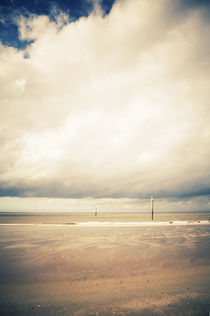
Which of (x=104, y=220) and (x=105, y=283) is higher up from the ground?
(x=105, y=283)

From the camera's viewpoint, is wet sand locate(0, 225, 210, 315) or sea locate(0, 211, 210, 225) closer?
wet sand locate(0, 225, 210, 315)

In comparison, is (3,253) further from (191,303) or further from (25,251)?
(191,303)

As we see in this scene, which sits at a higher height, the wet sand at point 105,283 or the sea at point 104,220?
the wet sand at point 105,283

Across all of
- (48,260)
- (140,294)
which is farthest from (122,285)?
(48,260)

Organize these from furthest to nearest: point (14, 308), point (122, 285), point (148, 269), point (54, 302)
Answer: point (148, 269)
point (122, 285)
point (54, 302)
point (14, 308)

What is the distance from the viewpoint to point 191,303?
16.1ft

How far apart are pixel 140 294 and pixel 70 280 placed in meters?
2.93

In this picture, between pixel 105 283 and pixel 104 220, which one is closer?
pixel 105 283

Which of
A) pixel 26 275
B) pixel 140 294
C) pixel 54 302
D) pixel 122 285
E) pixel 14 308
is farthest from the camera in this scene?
pixel 26 275

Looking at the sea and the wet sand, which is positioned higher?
the wet sand

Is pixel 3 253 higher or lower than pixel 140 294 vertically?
lower

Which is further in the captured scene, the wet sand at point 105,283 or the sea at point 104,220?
the sea at point 104,220

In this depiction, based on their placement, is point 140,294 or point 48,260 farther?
point 48,260

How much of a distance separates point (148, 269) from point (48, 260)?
5.58 m
